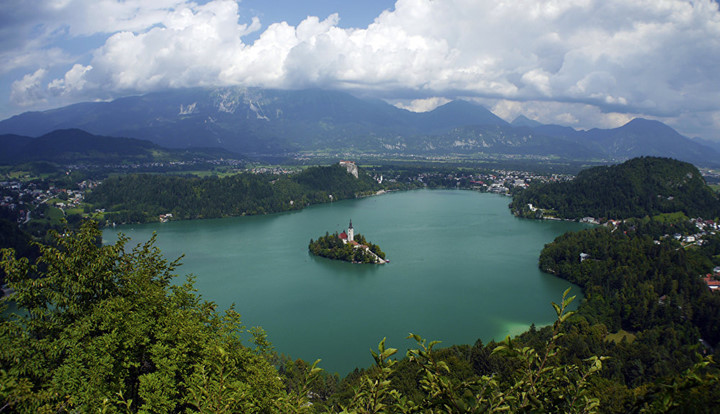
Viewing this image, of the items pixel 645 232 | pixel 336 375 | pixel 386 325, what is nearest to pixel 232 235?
pixel 386 325

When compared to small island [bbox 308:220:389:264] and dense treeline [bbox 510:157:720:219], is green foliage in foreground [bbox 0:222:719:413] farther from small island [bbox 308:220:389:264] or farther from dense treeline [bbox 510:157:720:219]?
dense treeline [bbox 510:157:720:219]

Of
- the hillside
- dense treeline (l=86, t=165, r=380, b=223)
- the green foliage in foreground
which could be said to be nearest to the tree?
the green foliage in foreground

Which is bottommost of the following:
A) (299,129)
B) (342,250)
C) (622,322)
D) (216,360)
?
(622,322)

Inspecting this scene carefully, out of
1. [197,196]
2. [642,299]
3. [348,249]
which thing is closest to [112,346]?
[642,299]

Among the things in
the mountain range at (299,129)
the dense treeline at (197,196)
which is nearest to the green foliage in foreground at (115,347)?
the dense treeline at (197,196)

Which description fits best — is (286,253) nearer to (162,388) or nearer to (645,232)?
(162,388)

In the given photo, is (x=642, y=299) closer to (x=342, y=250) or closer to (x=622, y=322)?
(x=622, y=322)
